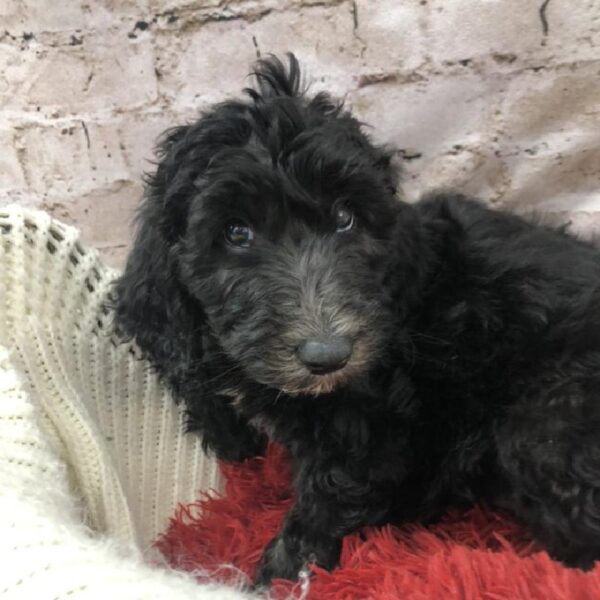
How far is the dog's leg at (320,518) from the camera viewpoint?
1851 millimetres

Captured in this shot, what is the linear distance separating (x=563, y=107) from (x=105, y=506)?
6.21 ft

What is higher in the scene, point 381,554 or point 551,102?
point 551,102

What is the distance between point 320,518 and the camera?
1.91 meters

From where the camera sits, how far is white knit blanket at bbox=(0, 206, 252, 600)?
1367mm

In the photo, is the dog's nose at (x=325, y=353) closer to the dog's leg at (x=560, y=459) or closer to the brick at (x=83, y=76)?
the dog's leg at (x=560, y=459)

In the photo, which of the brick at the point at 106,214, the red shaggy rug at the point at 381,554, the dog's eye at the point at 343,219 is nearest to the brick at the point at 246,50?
the brick at the point at 106,214

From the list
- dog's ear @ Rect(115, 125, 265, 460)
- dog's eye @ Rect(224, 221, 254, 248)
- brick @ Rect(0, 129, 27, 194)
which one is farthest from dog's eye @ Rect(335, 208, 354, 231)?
brick @ Rect(0, 129, 27, 194)

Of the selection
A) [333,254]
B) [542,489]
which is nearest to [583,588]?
[542,489]

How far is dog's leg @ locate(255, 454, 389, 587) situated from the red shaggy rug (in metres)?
0.05

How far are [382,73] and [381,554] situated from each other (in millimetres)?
1566

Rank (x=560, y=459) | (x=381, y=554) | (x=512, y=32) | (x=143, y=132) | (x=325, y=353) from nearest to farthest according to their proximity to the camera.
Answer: (x=325, y=353) → (x=560, y=459) → (x=381, y=554) → (x=512, y=32) → (x=143, y=132)

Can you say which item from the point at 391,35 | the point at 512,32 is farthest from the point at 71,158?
the point at 512,32

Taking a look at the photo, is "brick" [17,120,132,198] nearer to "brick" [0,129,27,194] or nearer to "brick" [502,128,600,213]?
"brick" [0,129,27,194]

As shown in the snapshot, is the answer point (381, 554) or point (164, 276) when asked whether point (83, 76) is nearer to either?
point (164, 276)
